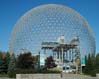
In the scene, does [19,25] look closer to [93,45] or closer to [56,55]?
[56,55]

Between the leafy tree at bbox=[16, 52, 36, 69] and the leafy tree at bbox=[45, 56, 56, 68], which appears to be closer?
the leafy tree at bbox=[16, 52, 36, 69]

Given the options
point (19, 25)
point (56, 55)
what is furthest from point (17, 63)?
point (56, 55)

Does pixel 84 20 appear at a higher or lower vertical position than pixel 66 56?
higher

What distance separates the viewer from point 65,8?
6838cm

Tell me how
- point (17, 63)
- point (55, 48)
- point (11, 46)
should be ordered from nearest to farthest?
point (17, 63), point (11, 46), point (55, 48)

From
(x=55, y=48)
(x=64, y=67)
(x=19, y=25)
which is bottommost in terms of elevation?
(x=64, y=67)

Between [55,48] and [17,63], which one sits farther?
[55,48]

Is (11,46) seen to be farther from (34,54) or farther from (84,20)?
(84,20)

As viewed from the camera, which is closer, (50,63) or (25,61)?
(25,61)

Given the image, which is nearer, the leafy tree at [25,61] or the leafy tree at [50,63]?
the leafy tree at [25,61]

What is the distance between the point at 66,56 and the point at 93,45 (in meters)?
8.42

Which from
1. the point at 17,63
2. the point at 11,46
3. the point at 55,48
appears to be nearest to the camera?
the point at 17,63

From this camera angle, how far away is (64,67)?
6888 cm

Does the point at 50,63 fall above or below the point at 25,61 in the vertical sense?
below
